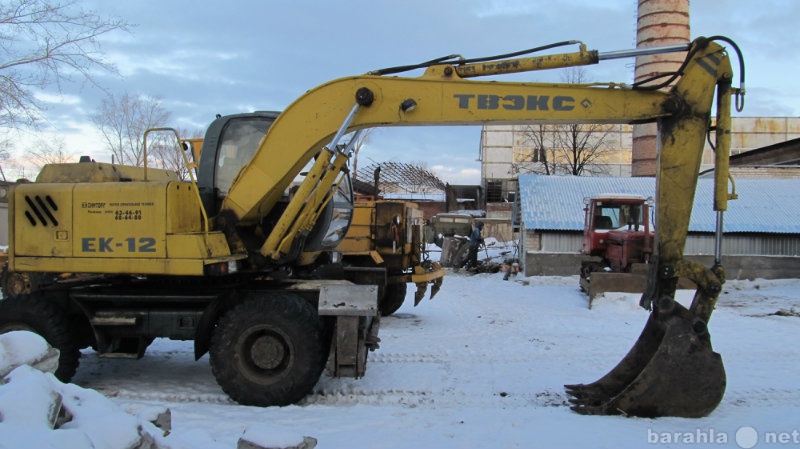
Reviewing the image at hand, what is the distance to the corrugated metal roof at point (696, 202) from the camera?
18828mm

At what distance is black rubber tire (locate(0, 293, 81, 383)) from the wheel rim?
78.4 inches

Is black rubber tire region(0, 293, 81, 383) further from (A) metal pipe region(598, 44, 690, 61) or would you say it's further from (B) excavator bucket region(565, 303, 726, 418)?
(A) metal pipe region(598, 44, 690, 61)

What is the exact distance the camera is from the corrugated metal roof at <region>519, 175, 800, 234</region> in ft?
61.8

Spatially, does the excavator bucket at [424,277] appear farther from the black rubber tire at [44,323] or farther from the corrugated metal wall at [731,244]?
the corrugated metal wall at [731,244]

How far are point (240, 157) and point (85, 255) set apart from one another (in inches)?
72.3

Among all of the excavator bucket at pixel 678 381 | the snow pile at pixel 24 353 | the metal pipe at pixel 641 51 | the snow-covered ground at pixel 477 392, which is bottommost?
the snow-covered ground at pixel 477 392

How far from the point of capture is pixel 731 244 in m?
18.8

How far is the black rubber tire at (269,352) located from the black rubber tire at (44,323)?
1.71 metres

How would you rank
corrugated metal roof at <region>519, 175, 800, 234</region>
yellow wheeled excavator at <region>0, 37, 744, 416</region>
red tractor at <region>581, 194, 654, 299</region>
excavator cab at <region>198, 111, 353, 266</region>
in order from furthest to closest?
corrugated metal roof at <region>519, 175, 800, 234</region> → red tractor at <region>581, 194, 654, 299</region> → excavator cab at <region>198, 111, 353, 266</region> → yellow wheeled excavator at <region>0, 37, 744, 416</region>

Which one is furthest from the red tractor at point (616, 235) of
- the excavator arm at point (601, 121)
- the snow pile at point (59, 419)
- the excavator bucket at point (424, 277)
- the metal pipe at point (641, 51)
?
the snow pile at point (59, 419)

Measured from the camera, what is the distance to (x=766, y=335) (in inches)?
362

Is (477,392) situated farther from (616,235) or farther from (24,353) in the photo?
(616,235)

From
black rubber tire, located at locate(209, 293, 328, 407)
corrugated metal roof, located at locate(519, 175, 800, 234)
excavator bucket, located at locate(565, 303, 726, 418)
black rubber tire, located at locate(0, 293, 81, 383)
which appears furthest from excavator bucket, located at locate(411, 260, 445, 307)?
corrugated metal roof, located at locate(519, 175, 800, 234)

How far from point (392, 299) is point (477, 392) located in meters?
5.27
